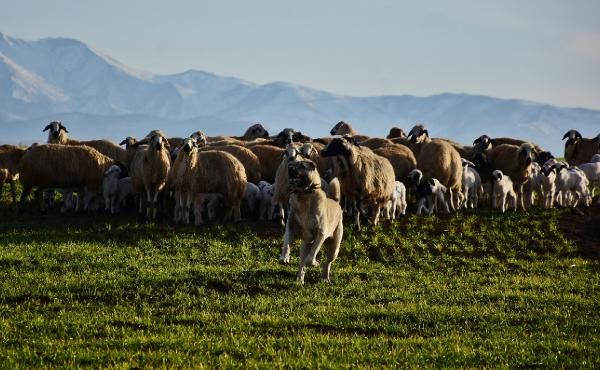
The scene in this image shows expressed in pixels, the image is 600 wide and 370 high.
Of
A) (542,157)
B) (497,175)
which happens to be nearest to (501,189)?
(497,175)

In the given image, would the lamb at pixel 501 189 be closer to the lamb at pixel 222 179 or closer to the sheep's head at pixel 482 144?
the sheep's head at pixel 482 144

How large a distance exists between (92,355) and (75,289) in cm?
413

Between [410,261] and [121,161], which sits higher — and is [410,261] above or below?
below

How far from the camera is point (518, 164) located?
28.2 meters

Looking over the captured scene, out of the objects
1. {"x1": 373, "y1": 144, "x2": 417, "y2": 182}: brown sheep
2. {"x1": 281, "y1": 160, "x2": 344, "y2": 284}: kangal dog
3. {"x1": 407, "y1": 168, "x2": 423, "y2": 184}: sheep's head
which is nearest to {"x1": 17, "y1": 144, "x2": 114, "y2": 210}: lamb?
{"x1": 373, "y1": 144, "x2": 417, "y2": 182}: brown sheep

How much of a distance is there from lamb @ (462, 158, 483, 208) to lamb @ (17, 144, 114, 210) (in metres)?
11.6

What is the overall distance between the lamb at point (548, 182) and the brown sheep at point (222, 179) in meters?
10.6

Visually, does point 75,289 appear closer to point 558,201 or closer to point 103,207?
point 103,207

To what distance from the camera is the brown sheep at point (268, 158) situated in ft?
87.0

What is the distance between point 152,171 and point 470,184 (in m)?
10.7

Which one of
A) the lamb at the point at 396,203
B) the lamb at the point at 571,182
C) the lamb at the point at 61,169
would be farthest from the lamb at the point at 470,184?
the lamb at the point at 61,169

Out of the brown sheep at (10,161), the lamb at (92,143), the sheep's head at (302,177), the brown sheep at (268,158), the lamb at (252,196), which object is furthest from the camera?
the lamb at (92,143)

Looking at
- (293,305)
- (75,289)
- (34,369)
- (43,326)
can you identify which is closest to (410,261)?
(293,305)

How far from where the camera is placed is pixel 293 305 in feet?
41.7
